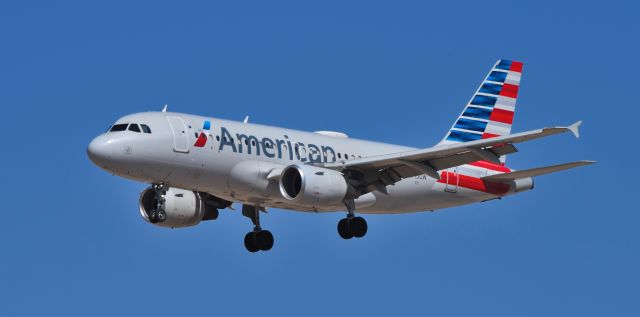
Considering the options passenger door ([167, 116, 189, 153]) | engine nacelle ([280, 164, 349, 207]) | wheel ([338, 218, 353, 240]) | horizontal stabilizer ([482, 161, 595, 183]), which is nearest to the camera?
passenger door ([167, 116, 189, 153])

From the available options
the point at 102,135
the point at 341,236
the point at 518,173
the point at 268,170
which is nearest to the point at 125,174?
the point at 102,135

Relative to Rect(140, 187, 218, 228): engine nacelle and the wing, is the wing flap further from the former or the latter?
Rect(140, 187, 218, 228): engine nacelle

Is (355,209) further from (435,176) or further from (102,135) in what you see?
Result: (102,135)

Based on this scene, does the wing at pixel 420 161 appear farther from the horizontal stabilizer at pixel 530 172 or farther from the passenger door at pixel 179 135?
the passenger door at pixel 179 135

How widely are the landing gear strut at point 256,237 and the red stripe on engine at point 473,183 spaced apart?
25.6ft

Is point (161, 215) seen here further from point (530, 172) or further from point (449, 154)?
point (530, 172)

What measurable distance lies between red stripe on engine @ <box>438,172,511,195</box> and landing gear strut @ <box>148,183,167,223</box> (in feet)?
40.6

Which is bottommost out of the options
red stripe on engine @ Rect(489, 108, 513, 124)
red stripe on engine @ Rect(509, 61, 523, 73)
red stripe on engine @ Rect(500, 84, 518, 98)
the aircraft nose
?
the aircraft nose

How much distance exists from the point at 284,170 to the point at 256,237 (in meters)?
6.02

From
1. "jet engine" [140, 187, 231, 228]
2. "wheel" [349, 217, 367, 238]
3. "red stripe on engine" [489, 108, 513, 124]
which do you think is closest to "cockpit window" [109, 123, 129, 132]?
"jet engine" [140, 187, 231, 228]

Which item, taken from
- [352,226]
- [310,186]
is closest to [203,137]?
[310,186]

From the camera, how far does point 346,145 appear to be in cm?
5919

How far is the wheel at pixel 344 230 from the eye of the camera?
56.6 m

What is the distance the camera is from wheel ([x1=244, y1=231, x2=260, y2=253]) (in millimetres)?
60000
